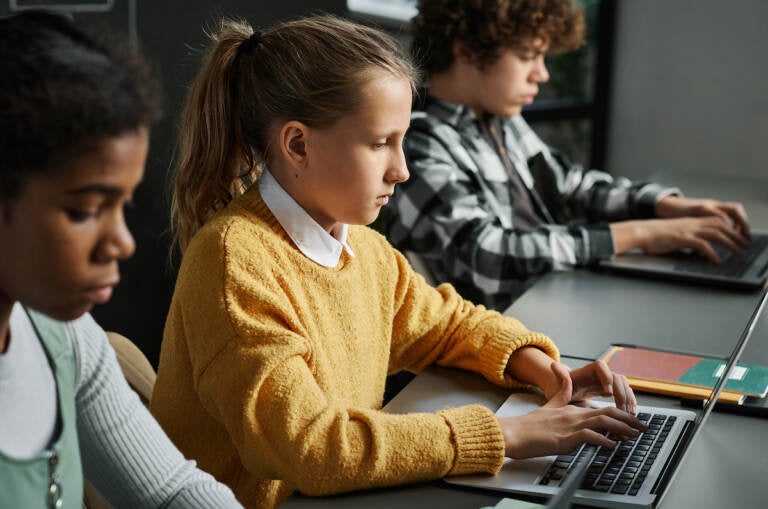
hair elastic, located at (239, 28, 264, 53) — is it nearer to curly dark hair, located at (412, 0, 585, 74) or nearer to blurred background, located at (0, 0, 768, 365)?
curly dark hair, located at (412, 0, 585, 74)

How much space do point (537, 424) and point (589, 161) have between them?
2.72 metres

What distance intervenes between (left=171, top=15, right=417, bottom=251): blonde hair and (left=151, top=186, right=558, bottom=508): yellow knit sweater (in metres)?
0.08

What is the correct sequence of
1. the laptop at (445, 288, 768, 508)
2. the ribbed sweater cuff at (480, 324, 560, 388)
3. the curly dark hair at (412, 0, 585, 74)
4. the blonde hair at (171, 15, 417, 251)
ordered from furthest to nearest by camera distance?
the curly dark hair at (412, 0, 585, 74) → the ribbed sweater cuff at (480, 324, 560, 388) → the blonde hair at (171, 15, 417, 251) → the laptop at (445, 288, 768, 508)

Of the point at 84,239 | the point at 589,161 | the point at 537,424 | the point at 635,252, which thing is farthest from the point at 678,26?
the point at 84,239

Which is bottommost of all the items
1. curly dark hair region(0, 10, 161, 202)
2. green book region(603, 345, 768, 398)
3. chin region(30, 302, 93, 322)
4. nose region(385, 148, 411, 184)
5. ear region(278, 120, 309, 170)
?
green book region(603, 345, 768, 398)

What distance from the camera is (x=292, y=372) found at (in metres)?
1.19

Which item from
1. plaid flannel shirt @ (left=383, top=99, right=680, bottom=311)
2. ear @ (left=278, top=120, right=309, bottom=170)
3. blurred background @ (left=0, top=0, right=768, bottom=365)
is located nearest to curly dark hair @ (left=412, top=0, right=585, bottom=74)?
plaid flannel shirt @ (left=383, top=99, right=680, bottom=311)

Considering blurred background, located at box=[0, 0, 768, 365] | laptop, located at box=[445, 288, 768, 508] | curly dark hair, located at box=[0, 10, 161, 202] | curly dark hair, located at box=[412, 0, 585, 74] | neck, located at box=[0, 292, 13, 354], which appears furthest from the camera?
blurred background, located at box=[0, 0, 768, 365]

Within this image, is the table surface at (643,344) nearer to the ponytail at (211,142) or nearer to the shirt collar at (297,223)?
the shirt collar at (297,223)

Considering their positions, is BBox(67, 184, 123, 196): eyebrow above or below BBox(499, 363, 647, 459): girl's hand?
above

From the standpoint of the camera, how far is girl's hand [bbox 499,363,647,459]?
1256 millimetres

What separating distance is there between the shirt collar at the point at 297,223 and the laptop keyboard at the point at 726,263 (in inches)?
39.6

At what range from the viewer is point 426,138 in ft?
7.30

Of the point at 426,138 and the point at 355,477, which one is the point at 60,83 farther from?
the point at 426,138
